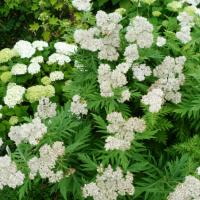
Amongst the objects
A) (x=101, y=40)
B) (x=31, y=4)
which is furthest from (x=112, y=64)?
(x=31, y=4)

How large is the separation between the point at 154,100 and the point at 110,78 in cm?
38

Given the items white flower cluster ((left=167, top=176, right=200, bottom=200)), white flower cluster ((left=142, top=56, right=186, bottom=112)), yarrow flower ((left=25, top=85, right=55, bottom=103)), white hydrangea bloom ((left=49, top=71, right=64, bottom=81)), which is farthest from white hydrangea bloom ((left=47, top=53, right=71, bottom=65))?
white flower cluster ((left=167, top=176, right=200, bottom=200))

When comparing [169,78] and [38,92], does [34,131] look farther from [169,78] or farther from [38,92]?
[38,92]

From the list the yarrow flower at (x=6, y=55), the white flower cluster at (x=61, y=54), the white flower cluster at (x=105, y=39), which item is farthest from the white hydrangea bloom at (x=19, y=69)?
the white flower cluster at (x=105, y=39)

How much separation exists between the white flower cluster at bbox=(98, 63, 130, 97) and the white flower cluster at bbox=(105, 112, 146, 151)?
0.91 feet

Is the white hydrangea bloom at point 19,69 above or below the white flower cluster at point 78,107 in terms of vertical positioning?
below

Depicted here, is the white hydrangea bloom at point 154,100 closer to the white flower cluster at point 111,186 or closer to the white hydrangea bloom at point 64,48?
the white flower cluster at point 111,186

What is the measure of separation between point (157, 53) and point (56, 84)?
65.1 inches

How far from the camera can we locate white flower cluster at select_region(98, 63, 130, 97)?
3375 millimetres

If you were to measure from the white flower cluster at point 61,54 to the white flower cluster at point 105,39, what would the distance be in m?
1.44

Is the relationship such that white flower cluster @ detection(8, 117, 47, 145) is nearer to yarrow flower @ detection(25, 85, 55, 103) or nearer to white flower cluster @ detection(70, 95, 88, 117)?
white flower cluster @ detection(70, 95, 88, 117)

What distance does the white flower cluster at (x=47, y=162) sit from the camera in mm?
3092

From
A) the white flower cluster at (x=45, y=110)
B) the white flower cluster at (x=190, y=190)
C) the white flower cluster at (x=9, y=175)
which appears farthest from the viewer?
the white flower cluster at (x=45, y=110)

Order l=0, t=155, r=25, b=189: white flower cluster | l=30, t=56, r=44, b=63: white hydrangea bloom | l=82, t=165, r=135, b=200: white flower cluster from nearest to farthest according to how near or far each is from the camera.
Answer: l=82, t=165, r=135, b=200: white flower cluster, l=0, t=155, r=25, b=189: white flower cluster, l=30, t=56, r=44, b=63: white hydrangea bloom
